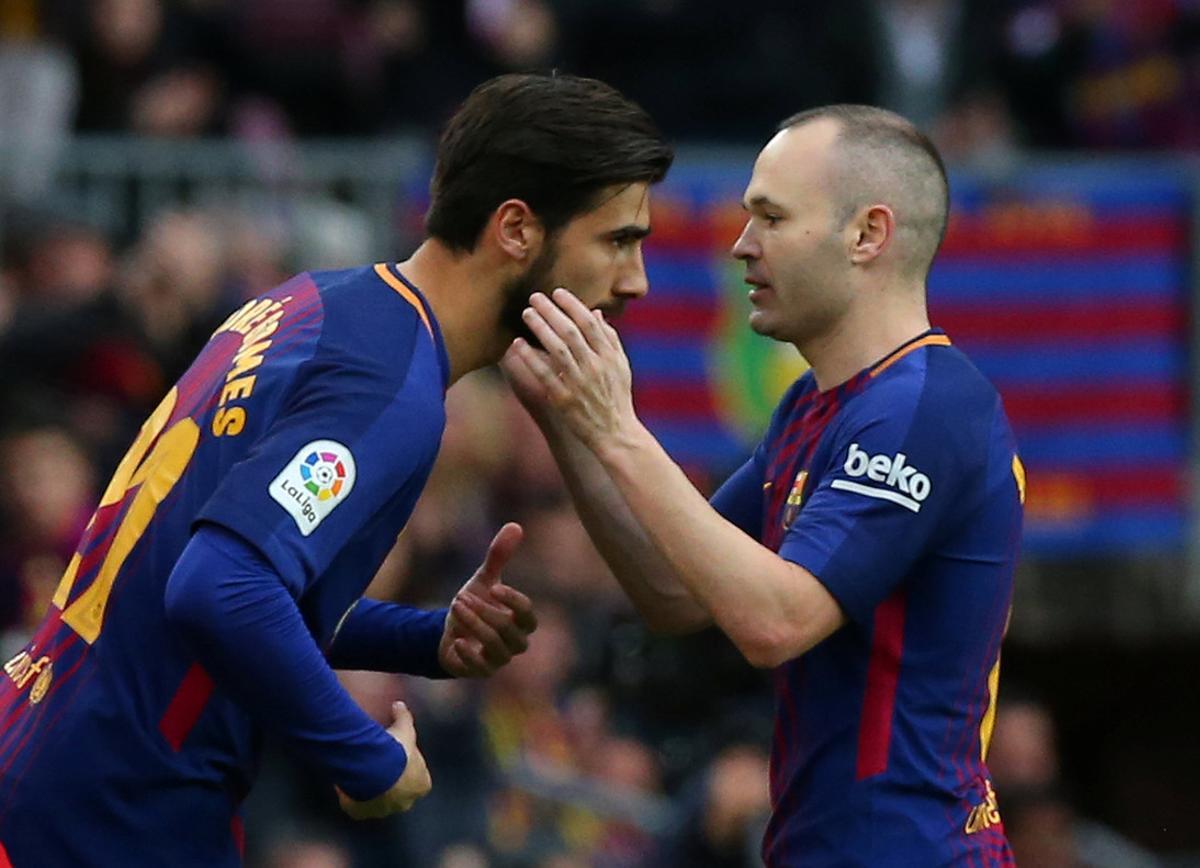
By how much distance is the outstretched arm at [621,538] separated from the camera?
5199 mm

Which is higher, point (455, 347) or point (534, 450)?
point (455, 347)

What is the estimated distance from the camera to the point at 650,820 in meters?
9.59

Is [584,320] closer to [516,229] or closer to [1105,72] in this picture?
[516,229]

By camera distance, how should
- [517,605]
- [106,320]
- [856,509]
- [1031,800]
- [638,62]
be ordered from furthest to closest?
[638,62] → [1031,800] → [106,320] → [517,605] → [856,509]

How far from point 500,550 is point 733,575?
771 millimetres

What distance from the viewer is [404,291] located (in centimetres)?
461

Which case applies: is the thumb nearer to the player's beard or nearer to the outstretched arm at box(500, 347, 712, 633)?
the outstretched arm at box(500, 347, 712, 633)

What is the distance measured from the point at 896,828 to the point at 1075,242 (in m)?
7.14

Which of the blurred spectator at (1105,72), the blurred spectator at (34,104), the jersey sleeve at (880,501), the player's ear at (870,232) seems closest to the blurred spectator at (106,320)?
the blurred spectator at (34,104)

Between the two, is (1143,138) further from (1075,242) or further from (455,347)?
(455,347)

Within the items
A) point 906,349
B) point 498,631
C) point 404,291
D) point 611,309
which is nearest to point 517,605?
point 498,631

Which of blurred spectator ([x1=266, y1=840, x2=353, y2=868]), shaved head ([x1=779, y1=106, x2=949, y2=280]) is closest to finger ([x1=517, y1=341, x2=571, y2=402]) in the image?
shaved head ([x1=779, y1=106, x2=949, y2=280])

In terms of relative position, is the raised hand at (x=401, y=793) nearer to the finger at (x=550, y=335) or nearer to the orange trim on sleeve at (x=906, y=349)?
the finger at (x=550, y=335)

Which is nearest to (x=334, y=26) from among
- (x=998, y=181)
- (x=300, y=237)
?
→ (x=300, y=237)
